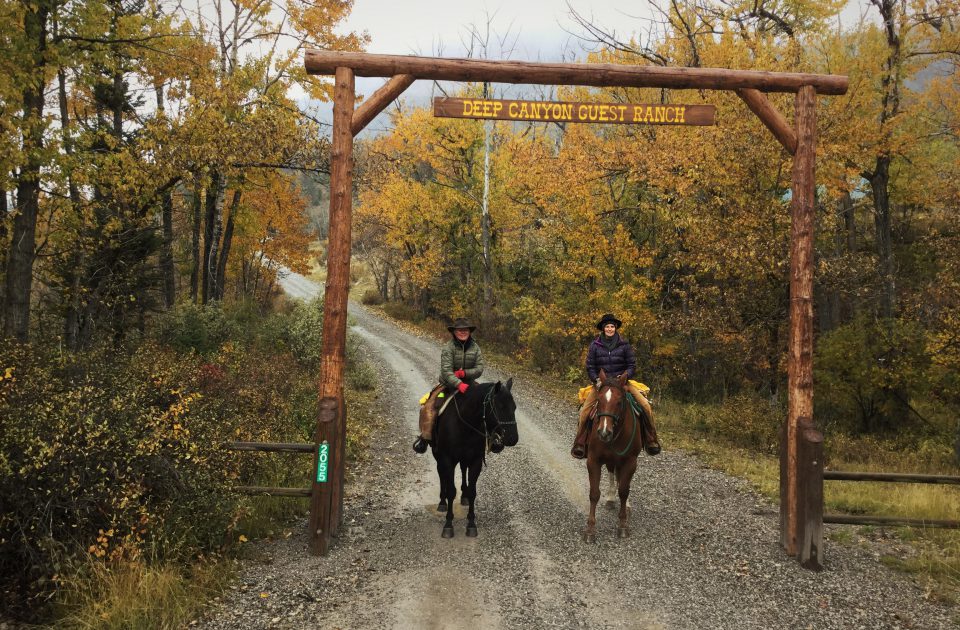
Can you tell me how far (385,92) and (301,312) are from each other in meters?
13.9

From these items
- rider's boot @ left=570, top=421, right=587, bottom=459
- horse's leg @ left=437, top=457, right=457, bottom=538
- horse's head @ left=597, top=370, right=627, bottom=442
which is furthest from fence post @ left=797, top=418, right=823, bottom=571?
horse's leg @ left=437, top=457, right=457, bottom=538

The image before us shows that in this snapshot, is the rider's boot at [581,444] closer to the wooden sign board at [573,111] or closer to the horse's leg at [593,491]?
the horse's leg at [593,491]

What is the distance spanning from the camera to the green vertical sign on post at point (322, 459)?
730cm

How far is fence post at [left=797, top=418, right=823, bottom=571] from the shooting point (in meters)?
6.98

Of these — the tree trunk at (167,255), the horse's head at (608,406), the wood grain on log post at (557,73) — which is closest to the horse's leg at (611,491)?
the horse's head at (608,406)

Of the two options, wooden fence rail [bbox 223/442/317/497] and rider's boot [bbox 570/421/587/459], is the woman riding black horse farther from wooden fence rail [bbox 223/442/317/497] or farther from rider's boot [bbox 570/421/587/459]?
rider's boot [bbox 570/421/587/459]

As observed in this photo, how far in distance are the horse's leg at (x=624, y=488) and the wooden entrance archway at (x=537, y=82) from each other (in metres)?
1.90

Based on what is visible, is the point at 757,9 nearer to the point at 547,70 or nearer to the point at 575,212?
the point at 575,212

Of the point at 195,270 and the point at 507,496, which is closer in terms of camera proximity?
the point at 507,496

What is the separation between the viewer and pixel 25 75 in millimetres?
10195

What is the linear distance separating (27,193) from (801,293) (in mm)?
13726

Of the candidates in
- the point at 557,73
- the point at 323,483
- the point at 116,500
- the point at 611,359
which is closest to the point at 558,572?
the point at 323,483

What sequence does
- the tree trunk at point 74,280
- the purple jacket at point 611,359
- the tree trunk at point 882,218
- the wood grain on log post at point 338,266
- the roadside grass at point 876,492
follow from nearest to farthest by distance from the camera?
the roadside grass at point 876,492 → the wood grain on log post at point 338,266 → the purple jacket at point 611,359 → the tree trunk at point 74,280 → the tree trunk at point 882,218

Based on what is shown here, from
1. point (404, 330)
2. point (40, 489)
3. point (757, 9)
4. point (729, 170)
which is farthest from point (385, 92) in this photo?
point (404, 330)
